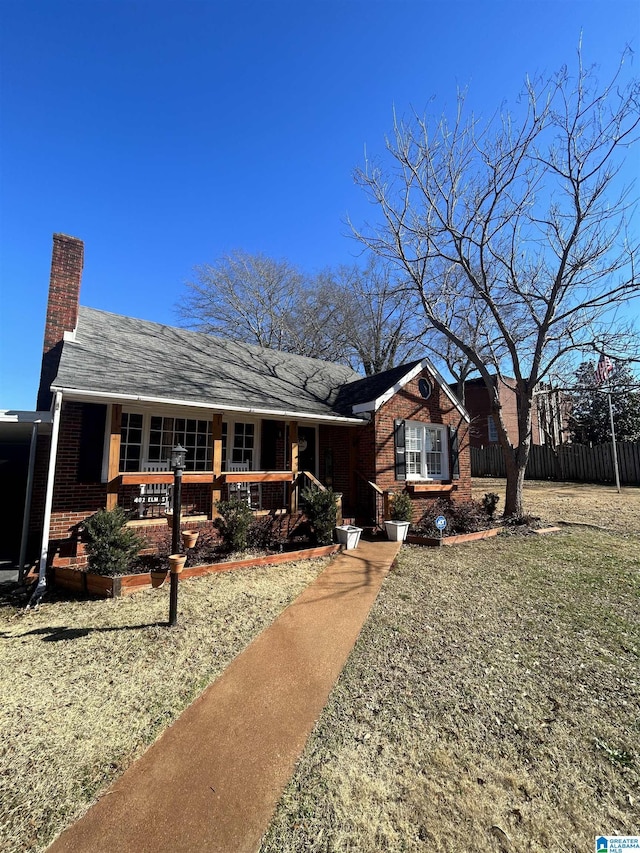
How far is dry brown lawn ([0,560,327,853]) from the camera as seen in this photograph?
2.26m

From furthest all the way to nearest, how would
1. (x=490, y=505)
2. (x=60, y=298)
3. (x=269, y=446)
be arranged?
(x=490, y=505), (x=269, y=446), (x=60, y=298)

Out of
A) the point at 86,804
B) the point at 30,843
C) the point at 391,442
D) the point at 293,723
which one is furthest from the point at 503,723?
the point at 391,442

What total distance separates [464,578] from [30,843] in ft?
19.2

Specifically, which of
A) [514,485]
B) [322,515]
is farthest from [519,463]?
[322,515]

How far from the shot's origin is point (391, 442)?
33.9 feet

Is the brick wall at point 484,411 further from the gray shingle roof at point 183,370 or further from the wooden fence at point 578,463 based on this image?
the gray shingle roof at point 183,370

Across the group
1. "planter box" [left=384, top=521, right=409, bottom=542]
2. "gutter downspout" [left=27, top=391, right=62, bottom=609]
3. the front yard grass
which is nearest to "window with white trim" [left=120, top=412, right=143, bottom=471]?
"gutter downspout" [left=27, top=391, right=62, bottom=609]

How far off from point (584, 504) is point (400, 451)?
844cm

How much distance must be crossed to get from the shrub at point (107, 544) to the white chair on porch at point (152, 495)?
1630 millimetres

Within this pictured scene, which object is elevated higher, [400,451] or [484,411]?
[484,411]

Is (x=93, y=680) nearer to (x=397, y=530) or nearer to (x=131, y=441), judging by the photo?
(x=131, y=441)

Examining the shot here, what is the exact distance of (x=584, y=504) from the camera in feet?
45.1

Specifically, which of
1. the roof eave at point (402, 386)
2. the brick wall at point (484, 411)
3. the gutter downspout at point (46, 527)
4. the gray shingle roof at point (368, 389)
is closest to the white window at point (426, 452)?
the roof eave at point (402, 386)

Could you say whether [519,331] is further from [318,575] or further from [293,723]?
[293,723]
